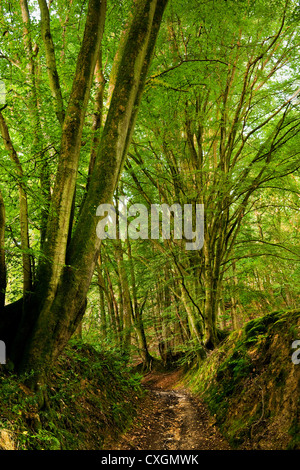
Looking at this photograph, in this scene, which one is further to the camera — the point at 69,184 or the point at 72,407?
the point at 72,407

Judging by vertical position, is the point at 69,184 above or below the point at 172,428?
above

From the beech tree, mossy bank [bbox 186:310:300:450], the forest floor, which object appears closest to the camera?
mossy bank [bbox 186:310:300:450]

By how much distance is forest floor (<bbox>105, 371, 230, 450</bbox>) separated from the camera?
3955 mm

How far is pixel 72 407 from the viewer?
3.81 meters

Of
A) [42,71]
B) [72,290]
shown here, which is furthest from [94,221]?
[42,71]

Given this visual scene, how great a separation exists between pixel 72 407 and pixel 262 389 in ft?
7.97

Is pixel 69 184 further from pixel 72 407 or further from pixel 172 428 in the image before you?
pixel 172 428

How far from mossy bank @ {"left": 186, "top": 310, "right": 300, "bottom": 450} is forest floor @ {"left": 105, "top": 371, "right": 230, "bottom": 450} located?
206mm

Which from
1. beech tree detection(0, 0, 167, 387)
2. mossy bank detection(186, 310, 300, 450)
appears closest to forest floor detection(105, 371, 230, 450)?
mossy bank detection(186, 310, 300, 450)

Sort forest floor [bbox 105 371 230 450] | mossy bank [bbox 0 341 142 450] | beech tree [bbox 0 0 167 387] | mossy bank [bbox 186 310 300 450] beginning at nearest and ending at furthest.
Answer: mossy bank [bbox 0 341 142 450] → mossy bank [bbox 186 310 300 450] → beech tree [bbox 0 0 167 387] → forest floor [bbox 105 371 230 450]

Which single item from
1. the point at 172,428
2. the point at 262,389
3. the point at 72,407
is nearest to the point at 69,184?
the point at 72,407

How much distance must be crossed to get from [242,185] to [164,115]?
2163 millimetres

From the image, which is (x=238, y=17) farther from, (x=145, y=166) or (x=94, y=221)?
(x=94, y=221)

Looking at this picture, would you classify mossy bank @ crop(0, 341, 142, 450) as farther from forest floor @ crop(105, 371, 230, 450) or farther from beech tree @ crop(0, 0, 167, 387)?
beech tree @ crop(0, 0, 167, 387)
